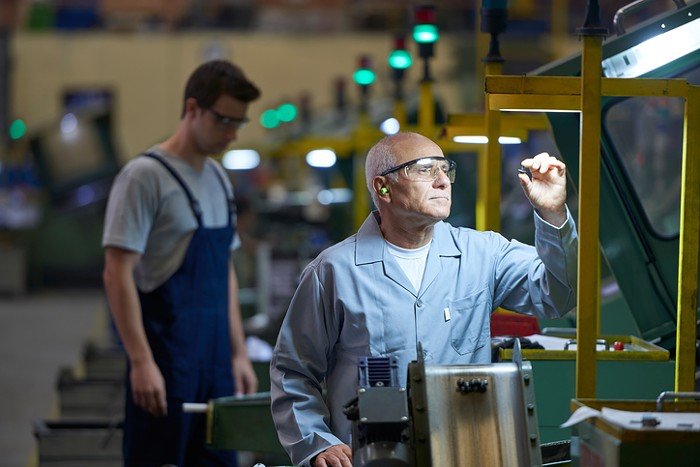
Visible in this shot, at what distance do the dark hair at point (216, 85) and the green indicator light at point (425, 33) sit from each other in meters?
0.87

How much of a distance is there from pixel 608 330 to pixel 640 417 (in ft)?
7.69

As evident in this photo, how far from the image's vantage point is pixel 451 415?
2643 mm

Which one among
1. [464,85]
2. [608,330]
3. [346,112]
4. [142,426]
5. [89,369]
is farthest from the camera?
[464,85]

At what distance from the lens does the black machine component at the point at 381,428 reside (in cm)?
249

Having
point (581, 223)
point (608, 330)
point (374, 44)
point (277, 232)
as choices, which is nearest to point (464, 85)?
point (374, 44)

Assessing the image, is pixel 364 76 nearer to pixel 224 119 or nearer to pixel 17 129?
pixel 224 119

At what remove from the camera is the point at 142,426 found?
4.29 meters

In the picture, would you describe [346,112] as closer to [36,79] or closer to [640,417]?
[36,79]

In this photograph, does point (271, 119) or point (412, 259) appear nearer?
point (412, 259)

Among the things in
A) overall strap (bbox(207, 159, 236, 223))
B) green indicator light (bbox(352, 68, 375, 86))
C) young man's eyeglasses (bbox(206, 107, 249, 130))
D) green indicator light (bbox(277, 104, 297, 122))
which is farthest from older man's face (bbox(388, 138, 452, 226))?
green indicator light (bbox(277, 104, 297, 122))

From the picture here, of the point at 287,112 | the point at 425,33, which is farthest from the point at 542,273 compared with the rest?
the point at 287,112

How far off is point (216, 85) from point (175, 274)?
696 millimetres

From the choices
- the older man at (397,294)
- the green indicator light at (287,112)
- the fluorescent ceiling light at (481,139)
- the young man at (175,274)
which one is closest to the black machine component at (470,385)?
the older man at (397,294)

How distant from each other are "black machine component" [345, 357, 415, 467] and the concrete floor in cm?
517
